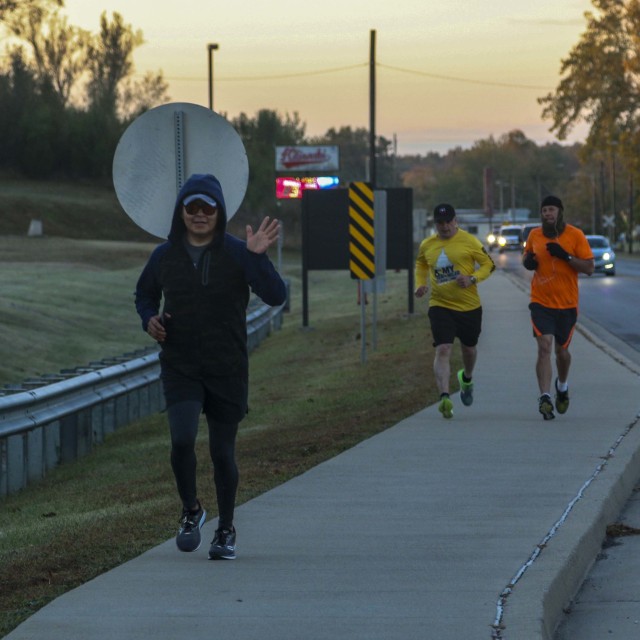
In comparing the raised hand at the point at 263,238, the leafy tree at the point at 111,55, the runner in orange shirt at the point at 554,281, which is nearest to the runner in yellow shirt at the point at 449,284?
the runner in orange shirt at the point at 554,281

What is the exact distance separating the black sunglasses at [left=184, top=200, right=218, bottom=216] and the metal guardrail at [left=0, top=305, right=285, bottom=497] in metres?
4.48

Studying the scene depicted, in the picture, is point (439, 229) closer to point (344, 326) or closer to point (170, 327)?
point (170, 327)

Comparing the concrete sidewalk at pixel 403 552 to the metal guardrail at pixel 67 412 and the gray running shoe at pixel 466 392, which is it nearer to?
the gray running shoe at pixel 466 392

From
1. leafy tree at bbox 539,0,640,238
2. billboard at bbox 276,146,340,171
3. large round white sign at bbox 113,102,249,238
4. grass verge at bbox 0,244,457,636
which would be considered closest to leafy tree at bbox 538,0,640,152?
leafy tree at bbox 539,0,640,238

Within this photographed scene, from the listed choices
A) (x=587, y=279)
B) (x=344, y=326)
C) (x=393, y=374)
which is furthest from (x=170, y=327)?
(x=587, y=279)

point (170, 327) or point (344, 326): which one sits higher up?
point (170, 327)

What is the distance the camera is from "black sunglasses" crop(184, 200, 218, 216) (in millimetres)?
6973

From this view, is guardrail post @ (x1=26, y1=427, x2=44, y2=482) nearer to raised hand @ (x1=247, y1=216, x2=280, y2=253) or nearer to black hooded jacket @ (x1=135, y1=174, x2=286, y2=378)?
black hooded jacket @ (x1=135, y1=174, x2=286, y2=378)

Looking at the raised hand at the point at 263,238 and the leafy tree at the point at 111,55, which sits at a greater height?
the leafy tree at the point at 111,55

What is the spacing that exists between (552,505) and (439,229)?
4.69 m

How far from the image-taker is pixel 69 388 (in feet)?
41.4

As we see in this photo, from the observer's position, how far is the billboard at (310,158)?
83188 millimetres

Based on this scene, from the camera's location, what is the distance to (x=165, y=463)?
39.6ft

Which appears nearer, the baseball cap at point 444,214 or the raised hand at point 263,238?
the raised hand at point 263,238
